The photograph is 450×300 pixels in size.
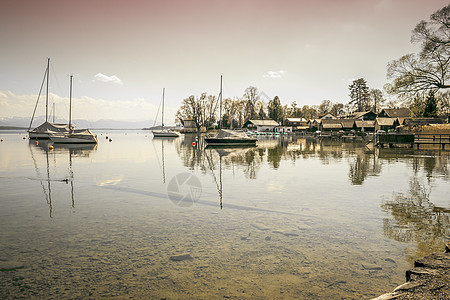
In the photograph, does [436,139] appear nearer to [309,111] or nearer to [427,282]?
[427,282]

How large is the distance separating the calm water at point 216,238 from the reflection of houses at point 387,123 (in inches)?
3008

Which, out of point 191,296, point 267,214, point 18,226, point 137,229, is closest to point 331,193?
point 267,214

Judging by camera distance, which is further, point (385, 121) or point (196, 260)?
point (385, 121)

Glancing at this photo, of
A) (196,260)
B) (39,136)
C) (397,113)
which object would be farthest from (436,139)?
(39,136)

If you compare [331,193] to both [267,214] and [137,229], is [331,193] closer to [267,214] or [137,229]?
[267,214]

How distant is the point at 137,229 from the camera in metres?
7.18

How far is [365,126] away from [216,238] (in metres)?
95.4

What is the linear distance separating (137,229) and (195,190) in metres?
4.79

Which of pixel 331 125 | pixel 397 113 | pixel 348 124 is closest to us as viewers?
pixel 397 113

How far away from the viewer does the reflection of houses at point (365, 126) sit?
88938mm

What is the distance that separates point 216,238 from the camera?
6.55m

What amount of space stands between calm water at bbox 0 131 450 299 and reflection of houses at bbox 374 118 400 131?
76403 mm

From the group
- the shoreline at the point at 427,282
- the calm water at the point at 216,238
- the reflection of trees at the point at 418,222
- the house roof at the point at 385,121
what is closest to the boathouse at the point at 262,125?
the house roof at the point at 385,121

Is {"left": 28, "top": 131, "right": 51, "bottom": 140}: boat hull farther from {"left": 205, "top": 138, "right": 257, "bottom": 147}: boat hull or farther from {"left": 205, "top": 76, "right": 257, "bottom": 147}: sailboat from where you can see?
{"left": 205, "top": 76, "right": 257, "bottom": 147}: sailboat
